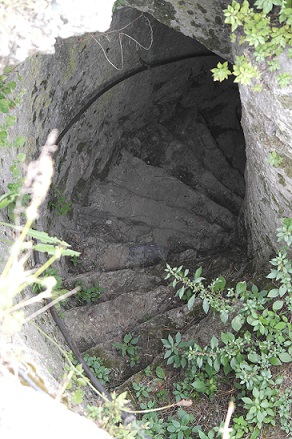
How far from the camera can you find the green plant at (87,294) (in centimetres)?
513

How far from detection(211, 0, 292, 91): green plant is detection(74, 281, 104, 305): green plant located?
284 centimetres

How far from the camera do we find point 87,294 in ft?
16.9

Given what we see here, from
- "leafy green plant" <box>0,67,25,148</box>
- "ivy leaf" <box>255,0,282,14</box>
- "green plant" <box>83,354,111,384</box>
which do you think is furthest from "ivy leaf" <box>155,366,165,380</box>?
"ivy leaf" <box>255,0,282,14</box>

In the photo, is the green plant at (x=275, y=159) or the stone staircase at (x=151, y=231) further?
the stone staircase at (x=151, y=231)

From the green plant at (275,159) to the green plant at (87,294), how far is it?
2371 mm

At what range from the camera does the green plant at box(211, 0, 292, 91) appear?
2.82m

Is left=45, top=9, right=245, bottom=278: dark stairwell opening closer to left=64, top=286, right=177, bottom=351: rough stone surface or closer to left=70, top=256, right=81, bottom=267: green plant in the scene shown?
left=70, top=256, right=81, bottom=267: green plant

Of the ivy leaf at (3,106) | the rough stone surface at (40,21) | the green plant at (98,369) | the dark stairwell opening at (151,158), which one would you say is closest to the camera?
the rough stone surface at (40,21)

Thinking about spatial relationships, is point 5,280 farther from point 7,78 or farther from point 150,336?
point 150,336

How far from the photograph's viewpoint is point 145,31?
5.51 m

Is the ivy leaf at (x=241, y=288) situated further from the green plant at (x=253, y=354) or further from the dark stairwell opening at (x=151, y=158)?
the dark stairwell opening at (x=151, y=158)

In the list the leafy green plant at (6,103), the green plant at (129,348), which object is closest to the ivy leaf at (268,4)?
the leafy green plant at (6,103)

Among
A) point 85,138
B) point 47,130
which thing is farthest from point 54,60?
point 85,138

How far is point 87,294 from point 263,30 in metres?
3.15
